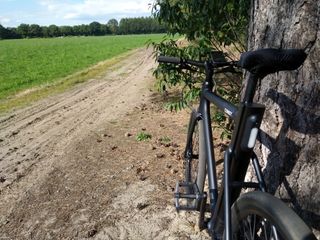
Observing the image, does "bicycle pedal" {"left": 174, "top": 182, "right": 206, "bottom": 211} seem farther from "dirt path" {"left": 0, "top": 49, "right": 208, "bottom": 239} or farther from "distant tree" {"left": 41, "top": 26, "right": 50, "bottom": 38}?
"distant tree" {"left": 41, "top": 26, "right": 50, "bottom": 38}

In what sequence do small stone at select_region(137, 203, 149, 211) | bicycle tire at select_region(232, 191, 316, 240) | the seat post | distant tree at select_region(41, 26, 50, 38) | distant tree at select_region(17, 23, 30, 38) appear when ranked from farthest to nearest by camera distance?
1. distant tree at select_region(41, 26, 50, 38)
2. distant tree at select_region(17, 23, 30, 38)
3. small stone at select_region(137, 203, 149, 211)
4. the seat post
5. bicycle tire at select_region(232, 191, 316, 240)

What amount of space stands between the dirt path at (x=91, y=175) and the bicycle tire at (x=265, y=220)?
1.61 meters

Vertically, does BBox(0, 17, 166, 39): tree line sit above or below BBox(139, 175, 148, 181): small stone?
below

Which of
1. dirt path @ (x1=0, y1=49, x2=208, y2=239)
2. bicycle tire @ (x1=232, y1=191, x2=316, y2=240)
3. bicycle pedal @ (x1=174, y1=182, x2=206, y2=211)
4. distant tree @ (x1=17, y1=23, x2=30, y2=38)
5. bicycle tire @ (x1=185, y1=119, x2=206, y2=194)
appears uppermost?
bicycle tire @ (x1=232, y1=191, x2=316, y2=240)

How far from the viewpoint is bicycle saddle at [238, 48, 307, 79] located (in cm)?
216

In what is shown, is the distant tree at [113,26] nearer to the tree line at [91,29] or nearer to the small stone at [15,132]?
the tree line at [91,29]

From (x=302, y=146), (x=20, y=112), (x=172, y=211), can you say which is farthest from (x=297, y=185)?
(x=20, y=112)

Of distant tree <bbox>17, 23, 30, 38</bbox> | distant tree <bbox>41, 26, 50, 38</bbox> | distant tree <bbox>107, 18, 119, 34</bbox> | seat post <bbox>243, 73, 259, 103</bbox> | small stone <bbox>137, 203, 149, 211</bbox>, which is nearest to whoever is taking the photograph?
seat post <bbox>243, 73, 259, 103</bbox>

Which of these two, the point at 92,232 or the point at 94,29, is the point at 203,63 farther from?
the point at 94,29

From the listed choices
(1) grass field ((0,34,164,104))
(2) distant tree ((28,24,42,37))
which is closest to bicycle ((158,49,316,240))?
(1) grass field ((0,34,164,104))

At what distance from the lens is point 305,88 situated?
2.67 meters

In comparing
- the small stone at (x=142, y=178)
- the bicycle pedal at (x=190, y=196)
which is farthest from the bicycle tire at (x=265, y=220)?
the small stone at (x=142, y=178)

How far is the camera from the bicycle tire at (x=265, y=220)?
73.8 inches

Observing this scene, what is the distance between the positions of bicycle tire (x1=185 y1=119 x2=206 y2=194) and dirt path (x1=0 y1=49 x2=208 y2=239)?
46cm
